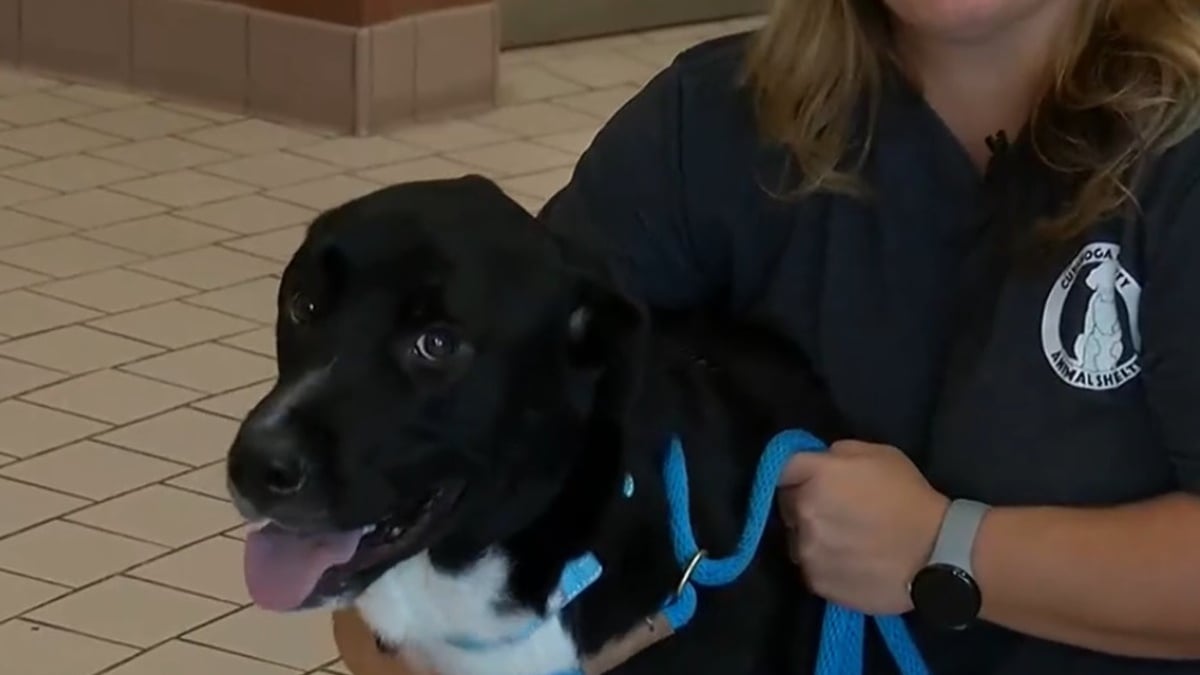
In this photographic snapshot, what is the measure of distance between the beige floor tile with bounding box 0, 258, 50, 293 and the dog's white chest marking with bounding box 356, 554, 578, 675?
6.06ft

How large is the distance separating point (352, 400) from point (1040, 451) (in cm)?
46

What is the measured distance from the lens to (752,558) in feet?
4.69

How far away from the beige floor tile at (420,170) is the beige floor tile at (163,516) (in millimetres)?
1190

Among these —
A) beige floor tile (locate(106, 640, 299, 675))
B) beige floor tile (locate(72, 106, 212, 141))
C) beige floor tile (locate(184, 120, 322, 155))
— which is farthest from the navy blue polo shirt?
beige floor tile (locate(72, 106, 212, 141))

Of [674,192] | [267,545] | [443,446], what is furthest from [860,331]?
[267,545]

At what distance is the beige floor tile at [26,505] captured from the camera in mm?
2453

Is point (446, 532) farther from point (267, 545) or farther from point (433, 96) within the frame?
point (433, 96)

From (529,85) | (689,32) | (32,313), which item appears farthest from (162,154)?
(689,32)

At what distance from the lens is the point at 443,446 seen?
1312mm

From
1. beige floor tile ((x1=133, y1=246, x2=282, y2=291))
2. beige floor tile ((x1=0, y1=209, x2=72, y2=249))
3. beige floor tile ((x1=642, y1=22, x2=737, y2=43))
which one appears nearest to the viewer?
beige floor tile ((x1=133, y1=246, x2=282, y2=291))

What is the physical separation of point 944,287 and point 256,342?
5.50 ft

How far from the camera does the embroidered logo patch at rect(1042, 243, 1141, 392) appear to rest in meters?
1.37

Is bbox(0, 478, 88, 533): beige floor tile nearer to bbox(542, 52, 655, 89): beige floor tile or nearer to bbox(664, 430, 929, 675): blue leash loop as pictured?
bbox(664, 430, 929, 675): blue leash loop

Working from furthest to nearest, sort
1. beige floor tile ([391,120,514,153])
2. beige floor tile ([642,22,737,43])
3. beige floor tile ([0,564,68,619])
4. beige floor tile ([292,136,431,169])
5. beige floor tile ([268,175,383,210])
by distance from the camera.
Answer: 1. beige floor tile ([642,22,737,43])
2. beige floor tile ([391,120,514,153])
3. beige floor tile ([292,136,431,169])
4. beige floor tile ([268,175,383,210])
5. beige floor tile ([0,564,68,619])
